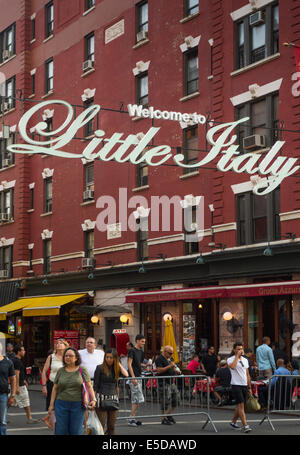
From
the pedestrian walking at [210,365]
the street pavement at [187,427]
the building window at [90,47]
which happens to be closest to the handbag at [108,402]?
the street pavement at [187,427]

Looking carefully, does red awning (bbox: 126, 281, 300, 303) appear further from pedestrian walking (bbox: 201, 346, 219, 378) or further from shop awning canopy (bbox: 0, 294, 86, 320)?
shop awning canopy (bbox: 0, 294, 86, 320)

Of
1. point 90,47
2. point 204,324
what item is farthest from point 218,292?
point 90,47

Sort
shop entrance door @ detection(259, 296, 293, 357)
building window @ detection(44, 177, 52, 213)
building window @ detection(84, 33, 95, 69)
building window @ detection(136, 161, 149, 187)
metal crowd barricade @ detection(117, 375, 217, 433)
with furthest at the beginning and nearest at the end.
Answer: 1. building window @ detection(44, 177, 52, 213)
2. building window @ detection(84, 33, 95, 69)
3. building window @ detection(136, 161, 149, 187)
4. shop entrance door @ detection(259, 296, 293, 357)
5. metal crowd barricade @ detection(117, 375, 217, 433)

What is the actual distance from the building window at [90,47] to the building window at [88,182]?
525cm

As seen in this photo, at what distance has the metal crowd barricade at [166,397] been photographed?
55.5ft

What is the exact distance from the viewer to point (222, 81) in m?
29.2

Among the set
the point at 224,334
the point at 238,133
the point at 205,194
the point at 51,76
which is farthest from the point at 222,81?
the point at 51,76

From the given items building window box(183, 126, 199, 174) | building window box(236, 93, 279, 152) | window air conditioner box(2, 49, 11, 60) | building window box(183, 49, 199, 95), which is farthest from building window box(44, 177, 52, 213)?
building window box(236, 93, 279, 152)

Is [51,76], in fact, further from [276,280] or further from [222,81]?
[276,280]

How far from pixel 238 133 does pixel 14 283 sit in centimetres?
1890

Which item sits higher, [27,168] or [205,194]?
[27,168]

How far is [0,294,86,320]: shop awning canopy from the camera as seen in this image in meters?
35.8

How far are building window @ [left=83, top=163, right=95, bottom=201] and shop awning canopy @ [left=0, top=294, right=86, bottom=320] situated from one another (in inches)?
185

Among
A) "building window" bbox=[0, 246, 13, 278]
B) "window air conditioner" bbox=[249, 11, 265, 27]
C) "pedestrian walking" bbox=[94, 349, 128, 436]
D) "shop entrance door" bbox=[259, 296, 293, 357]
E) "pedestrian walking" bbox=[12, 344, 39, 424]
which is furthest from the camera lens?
"building window" bbox=[0, 246, 13, 278]
